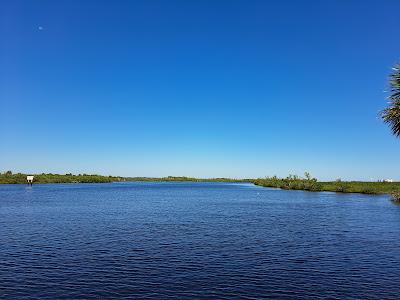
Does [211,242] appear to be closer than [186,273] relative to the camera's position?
No

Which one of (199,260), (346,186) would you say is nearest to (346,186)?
(346,186)

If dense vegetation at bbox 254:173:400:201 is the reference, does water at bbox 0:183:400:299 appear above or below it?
below

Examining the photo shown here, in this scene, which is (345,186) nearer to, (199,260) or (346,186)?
(346,186)

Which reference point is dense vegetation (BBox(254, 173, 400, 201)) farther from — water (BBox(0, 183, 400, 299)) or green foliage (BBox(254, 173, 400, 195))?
water (BBox(0, 183, 400, 299))

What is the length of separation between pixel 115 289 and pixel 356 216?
1677 inches

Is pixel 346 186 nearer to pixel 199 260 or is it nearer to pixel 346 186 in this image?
pixel 346 186

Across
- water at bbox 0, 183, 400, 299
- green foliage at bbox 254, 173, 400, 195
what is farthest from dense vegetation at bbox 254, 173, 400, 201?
water at bbox 0, 183, 400, 299

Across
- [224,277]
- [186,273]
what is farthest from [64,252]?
[224,277]

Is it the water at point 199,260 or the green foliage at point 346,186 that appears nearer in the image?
the water at point 199,260

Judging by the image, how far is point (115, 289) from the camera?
20.1m

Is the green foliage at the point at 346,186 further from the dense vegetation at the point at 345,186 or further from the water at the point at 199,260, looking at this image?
the water at the point at 199,260

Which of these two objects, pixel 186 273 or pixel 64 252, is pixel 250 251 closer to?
pixel 186 273

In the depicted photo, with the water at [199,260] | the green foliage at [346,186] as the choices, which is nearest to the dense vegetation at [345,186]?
the green foliage at [346,186]

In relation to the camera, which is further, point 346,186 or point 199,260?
point 346,186
